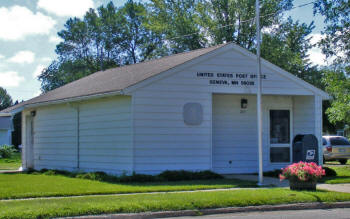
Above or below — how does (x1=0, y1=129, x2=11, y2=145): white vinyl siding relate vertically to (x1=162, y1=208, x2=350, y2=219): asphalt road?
above

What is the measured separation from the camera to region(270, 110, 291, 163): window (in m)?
20.0

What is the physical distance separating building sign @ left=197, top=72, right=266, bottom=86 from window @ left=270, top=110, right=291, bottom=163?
1.98 metres

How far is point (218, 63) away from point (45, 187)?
756 centimetres

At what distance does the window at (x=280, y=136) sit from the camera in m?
20.0

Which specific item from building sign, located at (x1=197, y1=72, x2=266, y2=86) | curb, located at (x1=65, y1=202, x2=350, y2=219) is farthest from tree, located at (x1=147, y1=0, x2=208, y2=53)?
curb, located at (x1=65, y1=202, x2=350, y2=219)

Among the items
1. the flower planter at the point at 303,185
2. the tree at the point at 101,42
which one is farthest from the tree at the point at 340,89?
the tree at the point at 101,42

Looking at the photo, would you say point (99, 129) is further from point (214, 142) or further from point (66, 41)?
point (66, 41)

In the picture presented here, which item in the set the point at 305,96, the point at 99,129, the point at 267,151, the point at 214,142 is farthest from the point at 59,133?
the point at 305,96

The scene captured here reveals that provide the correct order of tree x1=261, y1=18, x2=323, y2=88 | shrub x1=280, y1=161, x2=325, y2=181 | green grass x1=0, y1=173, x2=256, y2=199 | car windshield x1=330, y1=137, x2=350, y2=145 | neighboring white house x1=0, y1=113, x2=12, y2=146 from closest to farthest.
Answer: green grass x1=0, y1=173, x2=256, y2=199 < shrub x1=280, y1=161, x2=325, y2=181 < car windshield x1=330, y1=137, x2=350, y2=145 < tree x1=261, y1=18, x2=323, y2=88 < neighboring white house x1=0, y1=113, x2=12, y2=146

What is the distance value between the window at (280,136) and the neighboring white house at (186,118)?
4 centimetres

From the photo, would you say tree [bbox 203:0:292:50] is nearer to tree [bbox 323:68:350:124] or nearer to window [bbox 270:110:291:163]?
tree [bbox 323:68:350:124]

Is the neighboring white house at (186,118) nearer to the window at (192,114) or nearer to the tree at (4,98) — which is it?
the window at (192,114)

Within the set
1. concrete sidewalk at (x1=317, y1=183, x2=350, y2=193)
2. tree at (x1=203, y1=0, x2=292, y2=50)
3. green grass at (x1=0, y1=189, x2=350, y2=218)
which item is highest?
tree at (x1=203, y1=0, x2=292, y2=50)

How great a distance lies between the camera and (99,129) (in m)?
18.7
